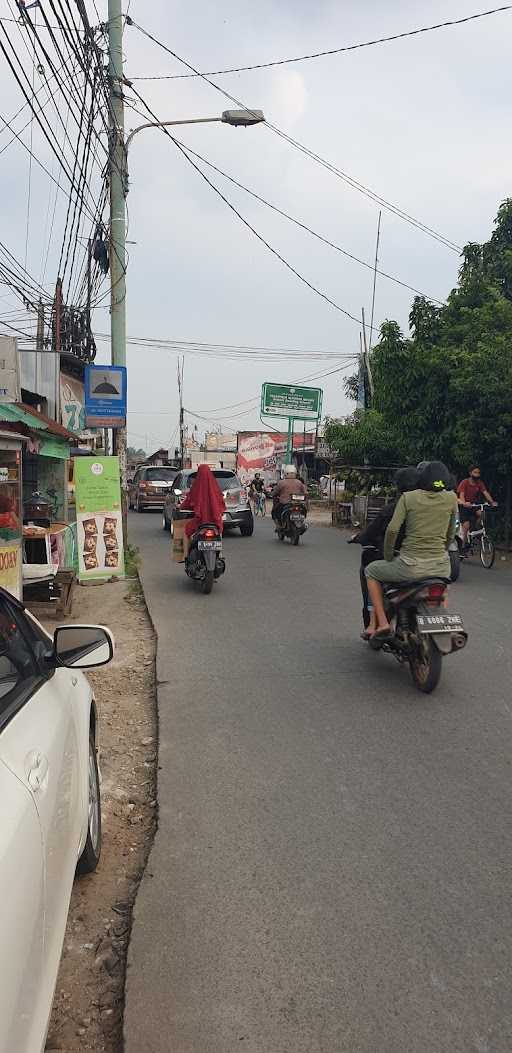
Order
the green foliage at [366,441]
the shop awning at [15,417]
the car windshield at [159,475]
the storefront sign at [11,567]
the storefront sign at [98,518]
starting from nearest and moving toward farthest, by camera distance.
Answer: the storefront sign at [11,567] < the shop awning at [15,417] < the storefront sign at [98,518] < the green foliage at [366,441] < the car windshield at [159,475]

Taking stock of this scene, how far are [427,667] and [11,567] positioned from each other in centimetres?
407

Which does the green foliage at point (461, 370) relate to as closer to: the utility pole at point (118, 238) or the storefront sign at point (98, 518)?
the utility pole at point (118, 238)

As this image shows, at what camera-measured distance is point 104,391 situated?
43.1 feet

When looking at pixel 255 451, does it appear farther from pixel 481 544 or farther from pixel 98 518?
pixel 98 518

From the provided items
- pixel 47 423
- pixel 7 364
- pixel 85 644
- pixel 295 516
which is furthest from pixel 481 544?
pixel 85 644

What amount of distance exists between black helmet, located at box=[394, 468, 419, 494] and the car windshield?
25034 millimetres


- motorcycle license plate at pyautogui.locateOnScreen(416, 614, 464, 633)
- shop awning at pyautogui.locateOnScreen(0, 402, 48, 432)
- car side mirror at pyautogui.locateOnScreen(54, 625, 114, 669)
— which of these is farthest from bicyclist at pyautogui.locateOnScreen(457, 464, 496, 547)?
car side mirror at pyautogui.locateOnScreen(54, 625, 114, 669)

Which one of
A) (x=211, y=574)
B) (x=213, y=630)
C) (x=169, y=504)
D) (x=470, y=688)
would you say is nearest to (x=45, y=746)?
(x=470, y=688)

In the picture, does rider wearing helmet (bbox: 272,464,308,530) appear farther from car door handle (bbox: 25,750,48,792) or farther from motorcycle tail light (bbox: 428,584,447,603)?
car door handle (bbox: 25,750,48,792)

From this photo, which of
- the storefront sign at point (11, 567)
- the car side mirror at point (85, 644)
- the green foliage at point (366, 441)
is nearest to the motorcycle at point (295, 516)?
the green foliage at point (366, 441)

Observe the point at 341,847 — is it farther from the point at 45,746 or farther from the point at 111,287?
the point at 111,287

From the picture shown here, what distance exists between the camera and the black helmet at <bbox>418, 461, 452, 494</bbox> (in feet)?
20.5

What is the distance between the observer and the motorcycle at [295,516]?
17672 millimetres

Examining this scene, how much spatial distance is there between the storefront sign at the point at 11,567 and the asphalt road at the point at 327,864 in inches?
68.0
